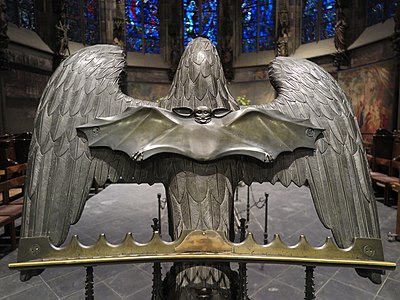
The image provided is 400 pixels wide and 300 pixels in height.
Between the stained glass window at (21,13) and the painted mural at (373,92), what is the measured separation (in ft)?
36.6

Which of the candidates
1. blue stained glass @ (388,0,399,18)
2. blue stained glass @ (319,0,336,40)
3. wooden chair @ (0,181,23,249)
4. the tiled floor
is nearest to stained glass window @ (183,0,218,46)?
blue stained glass @ (319,0,336,40)

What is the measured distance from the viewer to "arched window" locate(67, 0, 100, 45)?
35.2 ft

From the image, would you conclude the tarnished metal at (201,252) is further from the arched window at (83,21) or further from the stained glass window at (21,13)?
the arched window at (83,21)

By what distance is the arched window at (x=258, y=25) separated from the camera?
38.9 feet

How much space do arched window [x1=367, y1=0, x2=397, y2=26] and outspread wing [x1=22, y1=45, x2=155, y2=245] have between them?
9939mm

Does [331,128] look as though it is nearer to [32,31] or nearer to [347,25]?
[347,25]

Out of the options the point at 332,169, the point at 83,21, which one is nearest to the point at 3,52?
the point at 83,21

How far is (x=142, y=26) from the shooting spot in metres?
12.6

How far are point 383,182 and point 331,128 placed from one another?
14.5ft

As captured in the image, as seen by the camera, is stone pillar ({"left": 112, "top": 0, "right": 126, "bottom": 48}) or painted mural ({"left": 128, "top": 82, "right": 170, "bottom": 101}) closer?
stone pillar ({"left": 112, "top": 0, "right": 126, "bottom": 48})

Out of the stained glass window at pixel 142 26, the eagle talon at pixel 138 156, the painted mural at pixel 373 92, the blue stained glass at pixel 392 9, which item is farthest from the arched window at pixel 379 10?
the eagle talon at pixel 138 156

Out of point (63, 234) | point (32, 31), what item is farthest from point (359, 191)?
point (32, 31)

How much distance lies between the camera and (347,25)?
9.29 metres

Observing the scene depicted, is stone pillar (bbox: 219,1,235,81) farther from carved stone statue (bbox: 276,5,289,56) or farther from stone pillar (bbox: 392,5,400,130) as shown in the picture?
stone pillar (bbox: 392,5,400,130)
